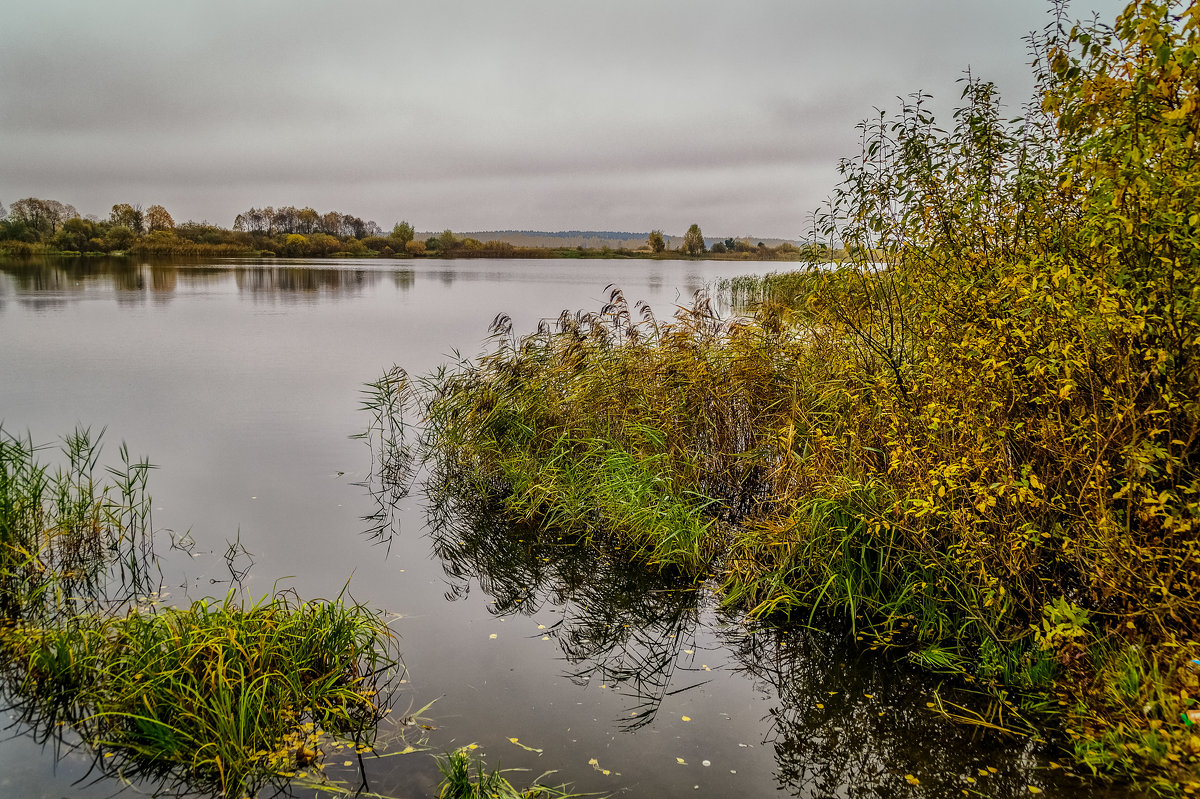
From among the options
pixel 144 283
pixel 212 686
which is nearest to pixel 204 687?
pixel 212 686

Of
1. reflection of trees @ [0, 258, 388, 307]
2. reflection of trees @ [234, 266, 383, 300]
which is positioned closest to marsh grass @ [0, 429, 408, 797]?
reflection of trees @ [0, 258, 388, 307]

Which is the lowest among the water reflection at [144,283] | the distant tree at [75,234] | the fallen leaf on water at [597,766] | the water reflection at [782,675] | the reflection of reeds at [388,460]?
the fallen leaf on water at [597,766]

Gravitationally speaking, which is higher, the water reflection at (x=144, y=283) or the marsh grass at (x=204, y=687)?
the water reflection at (x=144, y=283)

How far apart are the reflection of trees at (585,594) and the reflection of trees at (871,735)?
0.76 m

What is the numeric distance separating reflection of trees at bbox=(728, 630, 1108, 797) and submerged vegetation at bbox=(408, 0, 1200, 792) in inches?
8.4

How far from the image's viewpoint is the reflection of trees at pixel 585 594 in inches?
219

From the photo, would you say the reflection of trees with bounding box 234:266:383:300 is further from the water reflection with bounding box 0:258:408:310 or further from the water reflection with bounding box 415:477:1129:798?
the water reflection with bounding box 415:477:1129:798

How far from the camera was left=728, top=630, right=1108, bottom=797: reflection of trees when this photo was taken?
13.6 feet

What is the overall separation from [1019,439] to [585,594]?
3.89 m

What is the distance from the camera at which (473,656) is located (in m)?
5.71

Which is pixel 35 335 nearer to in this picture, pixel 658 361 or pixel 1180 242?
pixel 658 361

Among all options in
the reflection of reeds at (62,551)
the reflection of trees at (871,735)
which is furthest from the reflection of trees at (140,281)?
the reflection of trees at (871,735)

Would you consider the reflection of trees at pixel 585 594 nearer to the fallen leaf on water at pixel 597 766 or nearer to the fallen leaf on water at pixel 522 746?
the fallen leaf on water at pixel 597 766

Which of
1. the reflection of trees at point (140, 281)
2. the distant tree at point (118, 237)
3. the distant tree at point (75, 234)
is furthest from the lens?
the distant tree at point (118, 237)
